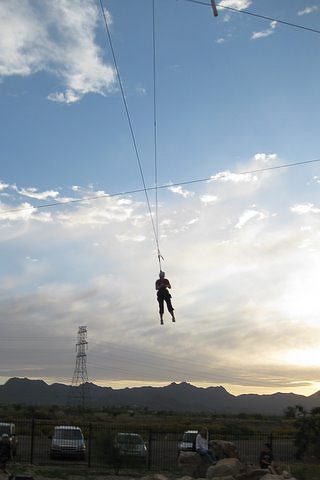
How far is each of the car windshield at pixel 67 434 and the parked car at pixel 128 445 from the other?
5729mm

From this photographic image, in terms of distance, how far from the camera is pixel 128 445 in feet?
71.8

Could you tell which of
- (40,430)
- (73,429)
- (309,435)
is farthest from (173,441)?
(73,429)

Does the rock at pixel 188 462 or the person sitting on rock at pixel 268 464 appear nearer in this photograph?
the person sitting on rock at pixel 268 464

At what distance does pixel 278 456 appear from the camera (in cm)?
3203

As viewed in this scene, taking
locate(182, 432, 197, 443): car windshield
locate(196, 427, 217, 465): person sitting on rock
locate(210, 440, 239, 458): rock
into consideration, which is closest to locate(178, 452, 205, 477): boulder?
locate(210, 440, 239, 458): rock

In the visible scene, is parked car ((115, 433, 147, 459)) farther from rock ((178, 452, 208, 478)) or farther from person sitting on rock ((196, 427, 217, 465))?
person sitting on rock ((196, 427, 217, 465))

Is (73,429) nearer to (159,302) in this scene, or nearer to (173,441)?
(159,302)

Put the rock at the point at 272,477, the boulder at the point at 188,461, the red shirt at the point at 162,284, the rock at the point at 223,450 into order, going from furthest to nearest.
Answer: the rock at the point at 223,450
the boulder at the point at 188,461
the red shirt at the point at 162,284
the rock at the point at 272,477

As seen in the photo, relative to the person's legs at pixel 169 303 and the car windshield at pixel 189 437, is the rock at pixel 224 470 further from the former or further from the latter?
the car windshield at pixel 189 437

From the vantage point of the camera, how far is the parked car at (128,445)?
21719 mm

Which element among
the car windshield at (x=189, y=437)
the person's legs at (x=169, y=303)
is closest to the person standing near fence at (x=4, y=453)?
the person's legs at (x=169, y=303)

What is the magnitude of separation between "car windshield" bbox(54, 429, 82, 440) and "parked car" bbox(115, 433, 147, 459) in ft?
18.8

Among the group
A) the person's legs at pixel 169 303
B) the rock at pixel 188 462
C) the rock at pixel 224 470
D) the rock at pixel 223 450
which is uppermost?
the person's legs at pixel 169 303

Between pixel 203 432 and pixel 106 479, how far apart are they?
498 centimetres
